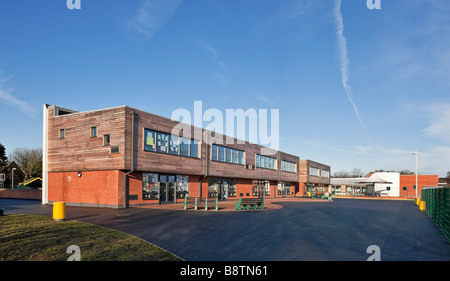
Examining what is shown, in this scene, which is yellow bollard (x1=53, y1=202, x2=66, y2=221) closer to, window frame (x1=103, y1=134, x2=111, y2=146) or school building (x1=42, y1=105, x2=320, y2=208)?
school building (x1=42, y1=105, x2=320, y2=208)

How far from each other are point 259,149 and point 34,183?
36271 millimetres

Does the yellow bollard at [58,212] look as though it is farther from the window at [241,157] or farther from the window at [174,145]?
the window at [241,157]

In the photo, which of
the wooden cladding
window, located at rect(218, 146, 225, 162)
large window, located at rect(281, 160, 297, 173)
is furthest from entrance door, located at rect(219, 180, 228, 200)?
large window, located at rect(281, 160, 297, 173)

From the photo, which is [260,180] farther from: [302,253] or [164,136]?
[302,253]

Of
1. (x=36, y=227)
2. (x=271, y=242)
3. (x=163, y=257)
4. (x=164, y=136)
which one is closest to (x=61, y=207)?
(x=36, y=227)

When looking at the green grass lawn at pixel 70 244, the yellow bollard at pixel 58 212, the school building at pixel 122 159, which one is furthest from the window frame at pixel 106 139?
the green grass lawn at pixel 70 244

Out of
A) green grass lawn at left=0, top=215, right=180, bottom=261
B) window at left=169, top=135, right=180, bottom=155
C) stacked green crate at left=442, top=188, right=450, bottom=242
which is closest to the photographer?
green grass lawn at left=0, top=215, right=180, bottom=261

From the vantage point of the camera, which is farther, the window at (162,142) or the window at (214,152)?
the window at (214,152)

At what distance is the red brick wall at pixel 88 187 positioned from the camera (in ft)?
73.3

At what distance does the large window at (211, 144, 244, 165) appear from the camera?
33412 millimetres

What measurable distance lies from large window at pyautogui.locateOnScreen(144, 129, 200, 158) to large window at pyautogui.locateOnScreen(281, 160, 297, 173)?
78.4ft

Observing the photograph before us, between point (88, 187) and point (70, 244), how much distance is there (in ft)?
53.5

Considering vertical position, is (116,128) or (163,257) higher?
(116,128)
